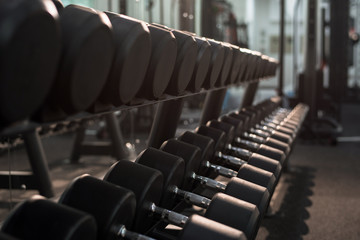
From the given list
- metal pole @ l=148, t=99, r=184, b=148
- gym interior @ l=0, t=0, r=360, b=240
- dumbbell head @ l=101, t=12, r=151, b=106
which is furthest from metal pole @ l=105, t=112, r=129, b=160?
dumbbell head @ l=101, t=12, r=151, b=106

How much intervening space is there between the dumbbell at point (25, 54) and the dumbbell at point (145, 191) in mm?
567

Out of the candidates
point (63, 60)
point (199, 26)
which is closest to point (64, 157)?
point (199, 26)

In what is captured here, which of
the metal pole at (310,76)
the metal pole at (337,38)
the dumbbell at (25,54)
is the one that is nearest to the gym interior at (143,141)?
the dumbbell at (25,54)

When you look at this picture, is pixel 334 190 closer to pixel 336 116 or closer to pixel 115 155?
pixel 115 155

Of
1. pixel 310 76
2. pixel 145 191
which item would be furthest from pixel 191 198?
pixel 310 76

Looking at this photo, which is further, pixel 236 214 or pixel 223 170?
pixel 223 170

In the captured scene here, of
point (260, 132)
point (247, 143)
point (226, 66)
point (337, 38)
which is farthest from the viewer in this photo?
point (337, 38)

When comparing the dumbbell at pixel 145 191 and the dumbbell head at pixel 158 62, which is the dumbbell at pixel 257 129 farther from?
the dumbbell head at pixel 158 62

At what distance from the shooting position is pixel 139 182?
1141 millimetres

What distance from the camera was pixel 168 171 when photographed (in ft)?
4.25

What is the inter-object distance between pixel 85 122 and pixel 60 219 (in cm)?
248

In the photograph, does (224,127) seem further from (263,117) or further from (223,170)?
(263,117)

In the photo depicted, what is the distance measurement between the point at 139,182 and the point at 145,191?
0.03 metres

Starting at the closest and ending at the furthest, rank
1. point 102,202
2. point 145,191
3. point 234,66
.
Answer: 1. point 102,202
2. point 145,191
3. point 234,66
